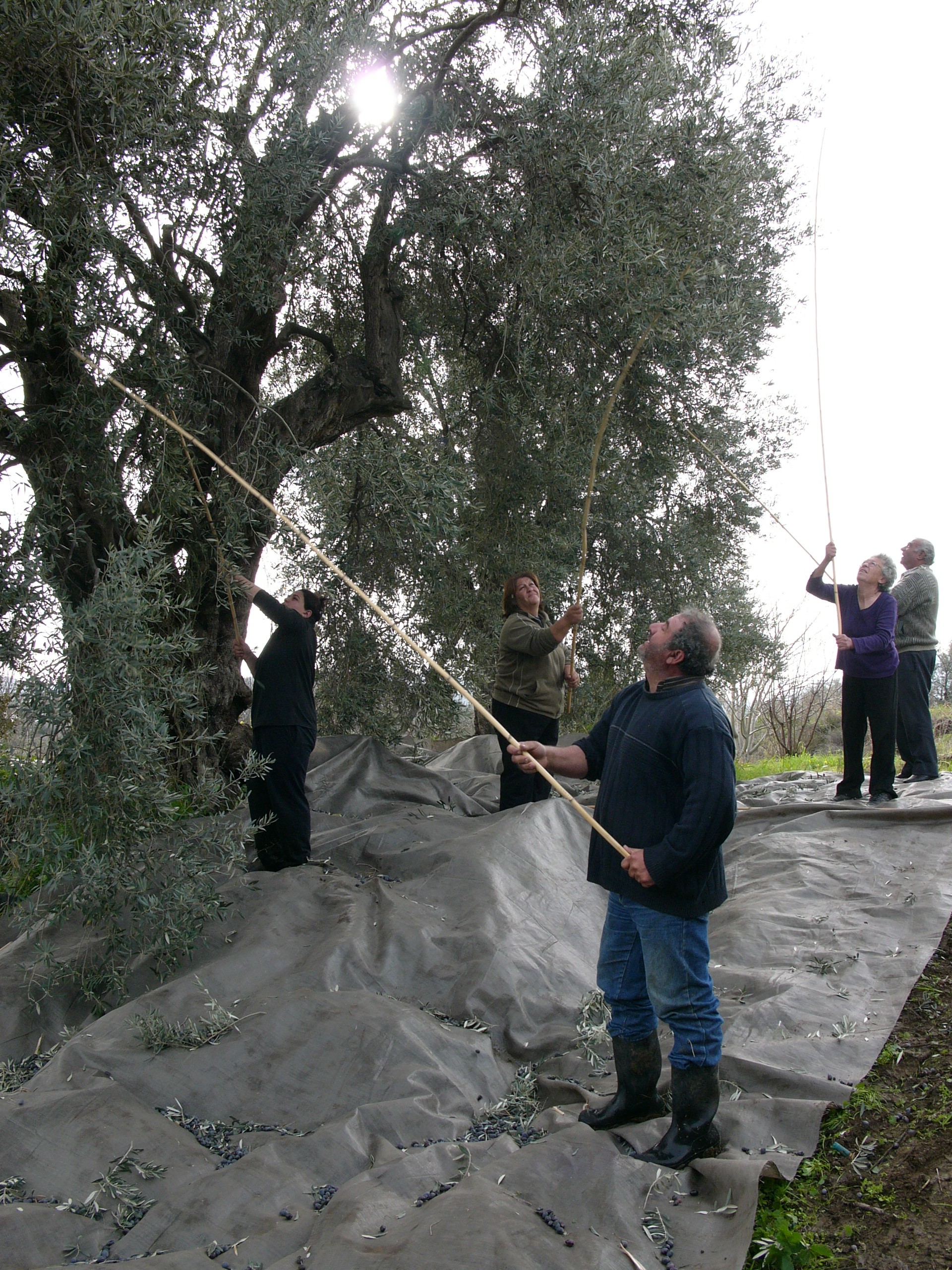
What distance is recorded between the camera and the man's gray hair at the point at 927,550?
24.4 ft

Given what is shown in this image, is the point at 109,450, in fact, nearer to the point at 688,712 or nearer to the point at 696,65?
the point at 688,712

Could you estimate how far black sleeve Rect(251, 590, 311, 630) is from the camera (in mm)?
5543

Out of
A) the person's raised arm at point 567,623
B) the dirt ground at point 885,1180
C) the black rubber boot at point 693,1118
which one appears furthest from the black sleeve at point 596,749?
the person's raised arm at point 567,623

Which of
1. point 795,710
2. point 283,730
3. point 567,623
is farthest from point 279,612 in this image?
point 795,710

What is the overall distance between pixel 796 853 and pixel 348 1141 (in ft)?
12.2

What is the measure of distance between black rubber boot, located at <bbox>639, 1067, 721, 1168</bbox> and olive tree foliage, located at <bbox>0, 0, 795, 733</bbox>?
3488mm

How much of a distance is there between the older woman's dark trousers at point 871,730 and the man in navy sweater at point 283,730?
3.95 metres

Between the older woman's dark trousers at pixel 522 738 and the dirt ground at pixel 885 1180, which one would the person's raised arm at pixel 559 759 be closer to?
the dirt ground at pixel 885 1180

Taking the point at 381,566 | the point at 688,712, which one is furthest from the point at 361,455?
the point at 688,712

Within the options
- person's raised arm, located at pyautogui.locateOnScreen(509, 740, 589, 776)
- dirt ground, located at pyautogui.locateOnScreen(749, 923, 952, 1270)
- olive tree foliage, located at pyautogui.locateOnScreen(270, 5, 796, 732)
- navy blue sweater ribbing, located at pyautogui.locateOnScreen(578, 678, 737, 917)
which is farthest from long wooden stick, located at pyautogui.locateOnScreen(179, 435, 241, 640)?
dirt ground, located at pyautogui.locateOnScreen(749, 923, 952, 1270)

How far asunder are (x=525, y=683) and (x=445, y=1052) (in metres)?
2.91

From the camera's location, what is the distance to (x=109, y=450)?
5449 millimetres

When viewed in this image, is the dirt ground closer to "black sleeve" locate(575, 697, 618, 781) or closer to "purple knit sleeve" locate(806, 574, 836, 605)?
"black sleeve" locate(575, 697, 618, 781)

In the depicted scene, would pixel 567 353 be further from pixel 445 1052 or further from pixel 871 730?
pixel 445 1052
